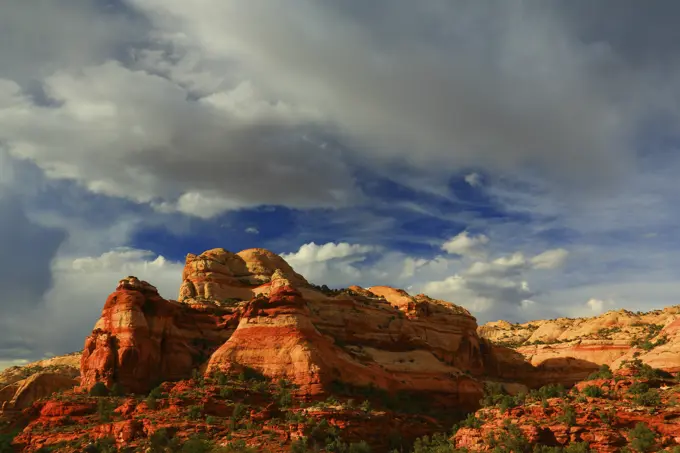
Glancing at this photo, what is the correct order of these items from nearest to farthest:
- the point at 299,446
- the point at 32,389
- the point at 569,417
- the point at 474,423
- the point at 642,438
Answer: the point at 642,438 → the point at 299,446 → the point at 569,417 → the point at 474,423 → the point at 32,389

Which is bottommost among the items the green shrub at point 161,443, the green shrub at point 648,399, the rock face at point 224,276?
the green shrub at point 161,443

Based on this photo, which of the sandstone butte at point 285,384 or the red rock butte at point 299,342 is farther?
the red rock butte at point 299,342

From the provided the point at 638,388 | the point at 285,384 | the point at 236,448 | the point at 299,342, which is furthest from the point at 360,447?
the point at 638,388

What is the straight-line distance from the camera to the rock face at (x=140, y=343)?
5697cm

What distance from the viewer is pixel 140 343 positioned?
58219 mm

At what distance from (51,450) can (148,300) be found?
19.0 meters

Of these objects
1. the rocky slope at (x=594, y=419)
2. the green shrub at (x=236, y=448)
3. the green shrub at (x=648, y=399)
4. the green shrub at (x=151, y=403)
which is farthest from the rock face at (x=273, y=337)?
the green shrub at (x=648, y=399)

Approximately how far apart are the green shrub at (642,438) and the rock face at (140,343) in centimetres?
4084

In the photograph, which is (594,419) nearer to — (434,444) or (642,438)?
(642,438)

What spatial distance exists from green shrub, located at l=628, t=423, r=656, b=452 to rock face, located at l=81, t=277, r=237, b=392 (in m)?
40.8

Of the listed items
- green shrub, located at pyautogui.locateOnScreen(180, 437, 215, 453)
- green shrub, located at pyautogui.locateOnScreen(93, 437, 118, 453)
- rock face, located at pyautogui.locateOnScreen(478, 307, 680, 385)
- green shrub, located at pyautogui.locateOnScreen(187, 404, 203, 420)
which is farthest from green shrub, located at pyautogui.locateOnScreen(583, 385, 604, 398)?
green shrub, located at pyautogui.locateOnScreen(93, 437, 118, 453)

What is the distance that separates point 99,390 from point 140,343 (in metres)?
5.79

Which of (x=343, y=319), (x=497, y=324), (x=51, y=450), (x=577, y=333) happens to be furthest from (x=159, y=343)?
(x=497, y=324)

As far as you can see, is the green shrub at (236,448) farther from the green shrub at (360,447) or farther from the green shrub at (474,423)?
the green shrub at (474,423)
